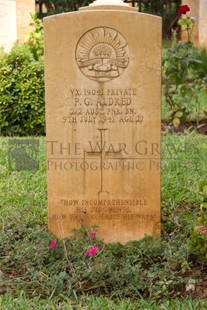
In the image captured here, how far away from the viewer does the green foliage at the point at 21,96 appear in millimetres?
7352

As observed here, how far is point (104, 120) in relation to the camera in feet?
13.0

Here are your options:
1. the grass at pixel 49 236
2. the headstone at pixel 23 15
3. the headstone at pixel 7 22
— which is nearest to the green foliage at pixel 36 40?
the headstone at pixel 7 22

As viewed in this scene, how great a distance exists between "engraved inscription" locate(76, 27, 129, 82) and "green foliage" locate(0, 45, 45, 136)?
11.5 ft

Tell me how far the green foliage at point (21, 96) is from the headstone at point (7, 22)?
1.57 meters

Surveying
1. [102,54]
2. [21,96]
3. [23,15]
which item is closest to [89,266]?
[102,54]

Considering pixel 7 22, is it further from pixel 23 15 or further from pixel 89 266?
pixel 89 266

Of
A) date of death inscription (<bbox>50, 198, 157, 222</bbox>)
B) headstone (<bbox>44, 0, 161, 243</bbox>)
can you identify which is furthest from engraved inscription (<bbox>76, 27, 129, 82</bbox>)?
date of death inscription (<bbox>50, 198, 157, 222</bbox>)

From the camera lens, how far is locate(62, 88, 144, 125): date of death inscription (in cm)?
394

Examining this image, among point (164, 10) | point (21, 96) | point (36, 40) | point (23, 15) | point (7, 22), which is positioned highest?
point (164, 10)

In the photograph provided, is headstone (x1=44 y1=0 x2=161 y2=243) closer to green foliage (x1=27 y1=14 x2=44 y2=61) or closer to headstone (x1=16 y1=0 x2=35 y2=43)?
green foliage (x1=27 y1=14 x2=44 y2=61)

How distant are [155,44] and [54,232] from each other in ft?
4.62

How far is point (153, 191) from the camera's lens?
4.04 meters

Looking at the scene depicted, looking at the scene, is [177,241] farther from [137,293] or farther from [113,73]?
[113,73]

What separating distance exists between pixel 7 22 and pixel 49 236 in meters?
5.75
